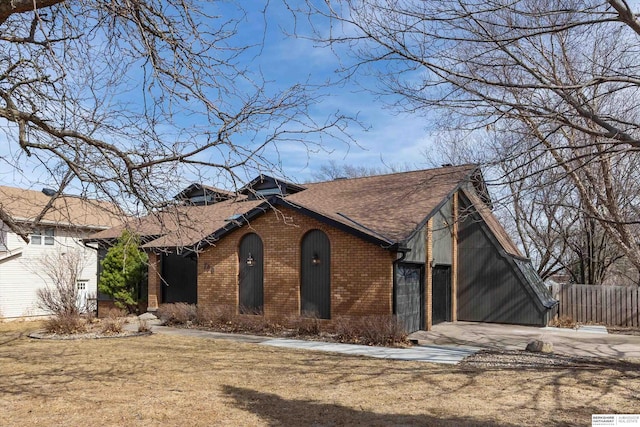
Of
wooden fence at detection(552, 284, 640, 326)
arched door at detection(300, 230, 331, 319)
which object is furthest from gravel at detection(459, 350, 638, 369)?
wooden fence at detection(552, 284, 640, 326)

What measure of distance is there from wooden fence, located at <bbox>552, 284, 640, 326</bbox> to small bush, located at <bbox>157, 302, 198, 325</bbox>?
1428 centimetres

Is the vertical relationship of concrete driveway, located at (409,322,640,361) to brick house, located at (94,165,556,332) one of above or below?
below

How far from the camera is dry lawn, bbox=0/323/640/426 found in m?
6.90

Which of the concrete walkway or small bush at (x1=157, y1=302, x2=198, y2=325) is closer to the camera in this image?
the concrete walkway

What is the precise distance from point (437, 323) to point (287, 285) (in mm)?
5597

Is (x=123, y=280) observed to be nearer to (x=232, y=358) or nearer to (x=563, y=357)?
(x=232, y=358)

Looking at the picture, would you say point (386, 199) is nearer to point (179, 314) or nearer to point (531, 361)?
point (531, 361)

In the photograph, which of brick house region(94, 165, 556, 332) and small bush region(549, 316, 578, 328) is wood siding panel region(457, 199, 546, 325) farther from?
small bush region(549, 316, 578, 328)

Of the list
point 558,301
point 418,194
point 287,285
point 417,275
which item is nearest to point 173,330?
point 287,285

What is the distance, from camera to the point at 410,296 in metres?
15.4

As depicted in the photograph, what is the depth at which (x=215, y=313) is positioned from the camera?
17.3 m

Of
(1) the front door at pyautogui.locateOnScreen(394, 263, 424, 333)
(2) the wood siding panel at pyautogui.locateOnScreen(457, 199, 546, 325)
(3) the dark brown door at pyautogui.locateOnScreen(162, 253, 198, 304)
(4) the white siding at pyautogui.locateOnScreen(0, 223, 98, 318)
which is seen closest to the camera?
(1) the front door at pyautogui.locateOnScreen(394, 263, 424, 333)

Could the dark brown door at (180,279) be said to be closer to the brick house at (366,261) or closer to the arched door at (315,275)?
the brick house at (366,261)

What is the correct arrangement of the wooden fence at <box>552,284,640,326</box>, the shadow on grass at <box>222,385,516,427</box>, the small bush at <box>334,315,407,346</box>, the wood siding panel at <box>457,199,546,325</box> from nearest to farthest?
the shadow on grass at <box>222,385,516,427</box>, the small bush at <box>334,315,407,346</box>, the wood siding panel at <box>457,199,546,325</box>, the wooden fence at <box>552,284,640,326</box>
